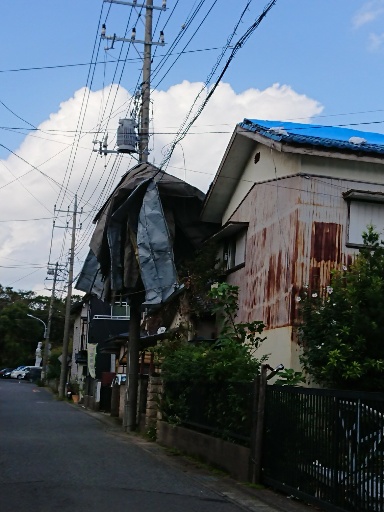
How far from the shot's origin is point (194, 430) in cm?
1577

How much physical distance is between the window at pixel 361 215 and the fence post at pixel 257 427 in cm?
470

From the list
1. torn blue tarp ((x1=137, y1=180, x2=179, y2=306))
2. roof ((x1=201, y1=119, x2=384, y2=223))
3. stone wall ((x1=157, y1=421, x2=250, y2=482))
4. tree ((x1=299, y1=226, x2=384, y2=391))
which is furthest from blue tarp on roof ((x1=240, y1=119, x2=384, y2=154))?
stone wall ((x1=157, y1=421, x2=250, y2=482))

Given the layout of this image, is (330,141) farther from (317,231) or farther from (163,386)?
(163,386)

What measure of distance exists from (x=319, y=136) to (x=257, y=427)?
7.69m

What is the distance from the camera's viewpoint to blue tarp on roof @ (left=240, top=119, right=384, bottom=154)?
50.4ft

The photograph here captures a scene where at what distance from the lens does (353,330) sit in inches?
515

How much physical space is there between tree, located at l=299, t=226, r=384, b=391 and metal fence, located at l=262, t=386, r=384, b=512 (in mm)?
1768

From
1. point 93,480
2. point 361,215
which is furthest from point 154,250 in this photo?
point 93,480

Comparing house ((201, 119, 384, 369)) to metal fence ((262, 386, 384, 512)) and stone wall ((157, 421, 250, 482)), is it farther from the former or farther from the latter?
metal fence ((262, 386, 384, 512))

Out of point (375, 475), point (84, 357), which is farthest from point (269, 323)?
point (84, 357)

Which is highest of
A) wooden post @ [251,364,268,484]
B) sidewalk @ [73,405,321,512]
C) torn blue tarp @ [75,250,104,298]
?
torn blue tarp @ [75,250,104,298]

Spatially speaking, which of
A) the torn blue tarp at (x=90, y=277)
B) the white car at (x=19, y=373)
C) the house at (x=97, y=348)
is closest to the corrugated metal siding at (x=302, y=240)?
the torn blue tarp at (x=90, y=277)

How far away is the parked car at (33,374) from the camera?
84188 mm

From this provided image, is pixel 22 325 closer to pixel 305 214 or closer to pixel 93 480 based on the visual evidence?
pixel 305 214
